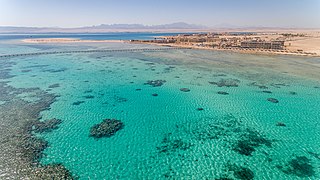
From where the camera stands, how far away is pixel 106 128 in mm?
20906

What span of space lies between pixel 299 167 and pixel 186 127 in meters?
9.40

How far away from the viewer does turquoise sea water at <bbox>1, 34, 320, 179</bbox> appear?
50.3 feet


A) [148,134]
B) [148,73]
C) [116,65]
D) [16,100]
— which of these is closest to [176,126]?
[148,134]

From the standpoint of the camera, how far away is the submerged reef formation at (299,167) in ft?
47.9

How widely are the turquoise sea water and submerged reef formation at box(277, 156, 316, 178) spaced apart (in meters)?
0.07

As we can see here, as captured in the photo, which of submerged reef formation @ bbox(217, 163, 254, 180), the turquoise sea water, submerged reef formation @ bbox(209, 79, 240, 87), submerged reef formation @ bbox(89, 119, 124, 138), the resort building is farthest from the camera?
the resort building

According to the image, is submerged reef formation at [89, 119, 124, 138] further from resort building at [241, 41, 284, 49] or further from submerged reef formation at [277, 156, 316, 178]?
resort building at [241, 41, 284, 49]

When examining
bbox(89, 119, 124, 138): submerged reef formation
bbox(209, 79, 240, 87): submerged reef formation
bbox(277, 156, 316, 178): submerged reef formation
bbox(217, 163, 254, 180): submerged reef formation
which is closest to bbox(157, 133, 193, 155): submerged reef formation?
bbox(217, 163, 254, 180): submerged reef formation

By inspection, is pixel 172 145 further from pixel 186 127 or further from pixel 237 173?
pixel 237 173

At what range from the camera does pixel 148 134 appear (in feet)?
65.8

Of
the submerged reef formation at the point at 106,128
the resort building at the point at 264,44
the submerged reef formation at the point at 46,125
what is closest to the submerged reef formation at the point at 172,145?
the submerged reef formation at the point at 106,128

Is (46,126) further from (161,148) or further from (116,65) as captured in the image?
(116,65)

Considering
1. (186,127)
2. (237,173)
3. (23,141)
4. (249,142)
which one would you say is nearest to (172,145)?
(186,127)

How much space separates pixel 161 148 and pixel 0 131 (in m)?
14.6
